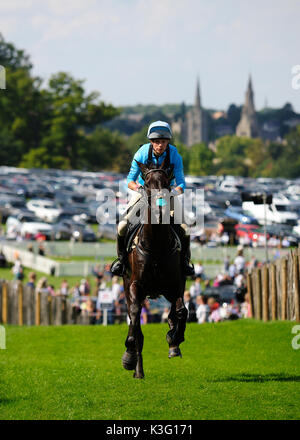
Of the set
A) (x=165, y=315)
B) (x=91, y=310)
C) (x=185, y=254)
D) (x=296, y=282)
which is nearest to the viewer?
(x=185, y=254)

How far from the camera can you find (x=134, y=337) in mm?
12008

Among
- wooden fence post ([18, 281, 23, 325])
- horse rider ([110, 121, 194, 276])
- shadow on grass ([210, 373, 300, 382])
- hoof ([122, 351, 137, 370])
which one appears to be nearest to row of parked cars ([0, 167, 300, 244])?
wooden fence post ([18, 281, 23, 325])

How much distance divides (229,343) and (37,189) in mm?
65730

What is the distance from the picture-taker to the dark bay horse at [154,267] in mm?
11133

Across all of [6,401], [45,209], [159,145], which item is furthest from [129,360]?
[45,209]

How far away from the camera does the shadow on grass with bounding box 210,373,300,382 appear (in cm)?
1267

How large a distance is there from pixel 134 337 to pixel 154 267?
106 cm

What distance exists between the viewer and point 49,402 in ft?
36.1

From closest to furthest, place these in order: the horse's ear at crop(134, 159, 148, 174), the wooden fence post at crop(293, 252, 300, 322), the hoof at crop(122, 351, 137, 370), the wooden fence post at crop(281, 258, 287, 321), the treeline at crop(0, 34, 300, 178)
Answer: the horse's ear at crop(134, 159, 148, 174), the hoof at crop(122, 351, 137, 370), the wooden fence post at crop(293, 252, 300, 322), the wooden fence post at crop(281, 258, 287, 321), the treeline at crop(0, 34, 300, 178)

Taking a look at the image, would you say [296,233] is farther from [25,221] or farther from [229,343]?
[229,343]

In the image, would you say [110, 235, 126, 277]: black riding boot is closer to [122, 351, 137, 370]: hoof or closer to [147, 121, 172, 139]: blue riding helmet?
[122, 351, 137, 370]: hoof

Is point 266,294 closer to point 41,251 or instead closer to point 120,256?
point 120,256

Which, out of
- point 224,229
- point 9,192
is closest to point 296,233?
point 224,229

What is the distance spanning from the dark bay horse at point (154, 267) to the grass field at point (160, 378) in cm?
64
